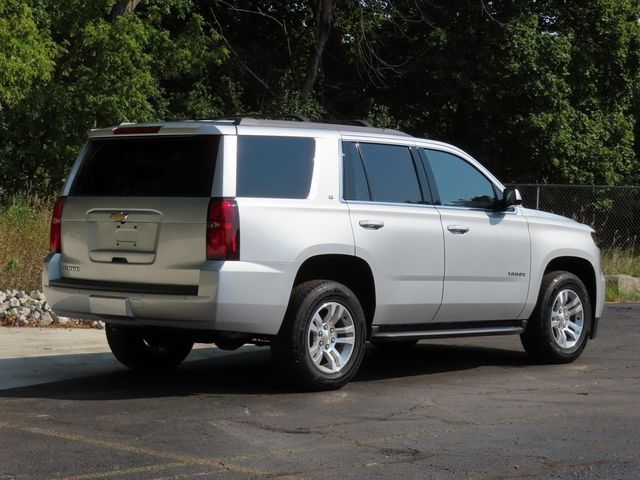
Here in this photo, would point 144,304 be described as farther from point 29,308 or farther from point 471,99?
point 471,99

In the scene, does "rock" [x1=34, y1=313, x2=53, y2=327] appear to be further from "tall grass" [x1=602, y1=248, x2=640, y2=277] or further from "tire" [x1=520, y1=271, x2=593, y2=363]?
"tall grass" [x1=602, y1=248, x2=640, y2=277]

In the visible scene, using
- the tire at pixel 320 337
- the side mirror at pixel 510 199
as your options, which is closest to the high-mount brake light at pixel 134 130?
the tire at pixel 320 337

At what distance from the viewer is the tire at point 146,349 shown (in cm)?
1004

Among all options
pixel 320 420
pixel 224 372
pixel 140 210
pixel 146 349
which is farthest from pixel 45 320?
pixel 320 420

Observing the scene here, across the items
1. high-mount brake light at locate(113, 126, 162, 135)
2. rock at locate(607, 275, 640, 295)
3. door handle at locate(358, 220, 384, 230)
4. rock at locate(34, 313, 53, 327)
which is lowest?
rock at locate(34, 313, 53, 327)

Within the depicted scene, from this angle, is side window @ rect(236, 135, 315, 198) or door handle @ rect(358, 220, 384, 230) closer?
side window @ rect(236, 135, 315, 198)

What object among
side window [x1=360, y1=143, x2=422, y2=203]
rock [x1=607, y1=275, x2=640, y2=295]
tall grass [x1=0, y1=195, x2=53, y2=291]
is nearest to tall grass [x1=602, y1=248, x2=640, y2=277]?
rock [x1=607, y1=275, x2=640, y2=295]

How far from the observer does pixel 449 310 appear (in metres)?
10.0

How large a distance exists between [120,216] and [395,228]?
214 centimetres

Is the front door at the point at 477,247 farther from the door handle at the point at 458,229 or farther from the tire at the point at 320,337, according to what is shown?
the tire at the point at 320,337

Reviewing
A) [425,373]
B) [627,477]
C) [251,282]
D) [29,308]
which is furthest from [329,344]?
[29,308]

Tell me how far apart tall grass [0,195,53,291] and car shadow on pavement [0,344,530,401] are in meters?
4.88

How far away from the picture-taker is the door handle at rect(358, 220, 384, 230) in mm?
9289

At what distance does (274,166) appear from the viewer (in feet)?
→ 29.5
